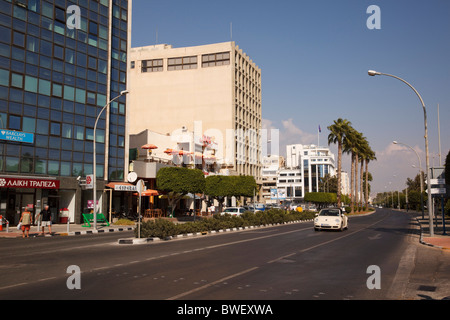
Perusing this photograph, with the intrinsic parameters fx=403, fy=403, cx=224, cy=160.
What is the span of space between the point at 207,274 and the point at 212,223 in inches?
683

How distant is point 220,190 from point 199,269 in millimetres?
40275

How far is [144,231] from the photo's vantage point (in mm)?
21141

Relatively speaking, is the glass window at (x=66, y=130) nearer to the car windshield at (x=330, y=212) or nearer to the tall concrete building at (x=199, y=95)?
the car windshield at (x=330, y=212)

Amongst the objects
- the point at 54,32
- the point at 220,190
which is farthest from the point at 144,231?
the point at 220,190

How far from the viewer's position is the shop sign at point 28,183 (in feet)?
96.4

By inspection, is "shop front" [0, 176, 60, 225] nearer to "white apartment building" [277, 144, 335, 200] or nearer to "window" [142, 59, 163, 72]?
"window" [142, 59, 163, 72]

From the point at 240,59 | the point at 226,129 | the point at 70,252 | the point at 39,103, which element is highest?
the point at 240,59

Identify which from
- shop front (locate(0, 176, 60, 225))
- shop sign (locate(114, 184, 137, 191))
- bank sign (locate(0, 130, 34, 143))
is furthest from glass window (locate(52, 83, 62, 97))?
→ shop sign (locate(114, 184, 137, 191))

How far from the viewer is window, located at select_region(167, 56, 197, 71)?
81.6 metres

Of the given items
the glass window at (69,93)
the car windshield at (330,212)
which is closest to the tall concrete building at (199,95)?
the glass window at (69,93)

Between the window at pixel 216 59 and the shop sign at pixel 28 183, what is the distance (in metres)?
52.2

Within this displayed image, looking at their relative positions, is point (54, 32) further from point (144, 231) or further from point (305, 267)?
point (305, 267)

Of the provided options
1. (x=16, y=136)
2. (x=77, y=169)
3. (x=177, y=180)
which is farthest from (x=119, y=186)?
(x=16, y=136)

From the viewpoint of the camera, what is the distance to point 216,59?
80125mm
